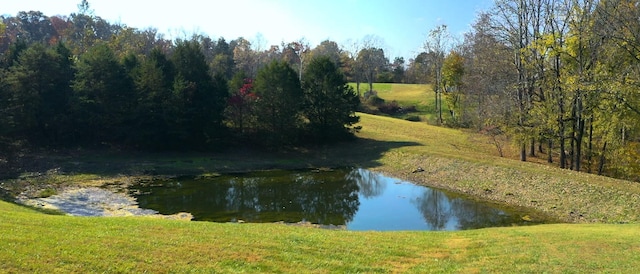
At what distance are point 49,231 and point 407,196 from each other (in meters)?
21.5

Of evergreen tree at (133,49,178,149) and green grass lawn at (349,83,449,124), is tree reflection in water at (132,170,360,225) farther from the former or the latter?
green grass lawn at (349,83,449,124)

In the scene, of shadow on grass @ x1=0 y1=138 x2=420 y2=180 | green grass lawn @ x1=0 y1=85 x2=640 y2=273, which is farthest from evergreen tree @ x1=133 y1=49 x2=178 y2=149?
green grass lawn @ x1=0 y1=85 x2=640 y2=273

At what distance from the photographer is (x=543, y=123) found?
3269cm

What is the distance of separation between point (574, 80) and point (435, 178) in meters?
11.4

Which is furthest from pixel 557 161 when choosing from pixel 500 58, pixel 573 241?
pixel 573 241

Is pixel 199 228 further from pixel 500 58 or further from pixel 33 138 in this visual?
pixel 500 58

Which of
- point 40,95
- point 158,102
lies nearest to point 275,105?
point 158,102

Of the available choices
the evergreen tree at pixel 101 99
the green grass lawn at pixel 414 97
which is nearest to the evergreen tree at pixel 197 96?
the evergreen tree at pixel 101 99

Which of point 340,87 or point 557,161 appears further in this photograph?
point 340,87

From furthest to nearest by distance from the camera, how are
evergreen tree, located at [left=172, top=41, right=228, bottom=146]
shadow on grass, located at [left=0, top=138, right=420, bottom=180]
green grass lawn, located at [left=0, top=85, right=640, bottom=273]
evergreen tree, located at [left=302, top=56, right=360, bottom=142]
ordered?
1. evergreen tree, located at [left=302, top=56, right=360, bottom=142]
2. evergreen tree, located at [left=172, top=41, right=228, bottom=146]
3. shadow on grass, located at [left=0, top=138, right=420, bottom=180]
4. green grass lawn, located at [left=0, top=85, right=640, bottom=273]

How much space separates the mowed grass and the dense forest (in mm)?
16474

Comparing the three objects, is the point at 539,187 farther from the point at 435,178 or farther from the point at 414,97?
the point at 414,97

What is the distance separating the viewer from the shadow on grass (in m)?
32.8

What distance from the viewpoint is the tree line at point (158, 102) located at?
37625mm
